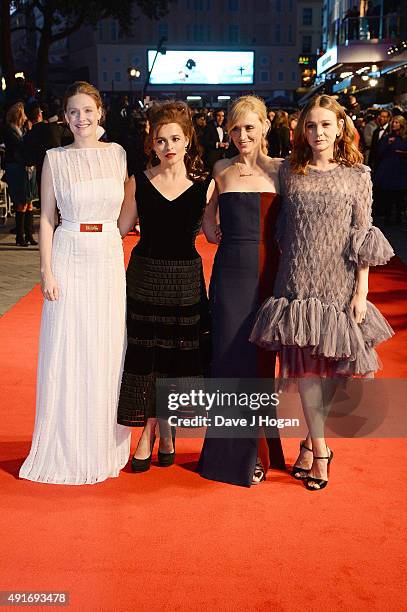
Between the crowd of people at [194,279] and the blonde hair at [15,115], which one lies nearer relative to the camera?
the crowd of people at [194,279]

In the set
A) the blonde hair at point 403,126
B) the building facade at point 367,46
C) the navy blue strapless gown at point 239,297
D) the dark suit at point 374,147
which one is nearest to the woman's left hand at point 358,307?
the navy blue strapless gown at point 239,297

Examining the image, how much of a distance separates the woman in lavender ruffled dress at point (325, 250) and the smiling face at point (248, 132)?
0.17 m

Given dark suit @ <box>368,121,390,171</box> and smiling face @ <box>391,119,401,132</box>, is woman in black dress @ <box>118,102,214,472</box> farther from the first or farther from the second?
dark suit @ <box>368,121,390,171</box>

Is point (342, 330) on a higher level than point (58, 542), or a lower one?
higher

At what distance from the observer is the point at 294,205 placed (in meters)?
3.51

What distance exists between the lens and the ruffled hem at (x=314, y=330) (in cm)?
351

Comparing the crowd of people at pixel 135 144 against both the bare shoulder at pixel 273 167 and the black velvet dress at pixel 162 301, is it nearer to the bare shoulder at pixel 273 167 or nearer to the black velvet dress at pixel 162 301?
the bare shoulder at pixel 273 167

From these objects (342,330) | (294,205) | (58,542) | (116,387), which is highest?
(294,205)

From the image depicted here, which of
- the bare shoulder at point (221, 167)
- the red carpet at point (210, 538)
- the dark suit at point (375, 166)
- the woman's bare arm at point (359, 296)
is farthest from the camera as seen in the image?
the dark suit at point (375, 166)

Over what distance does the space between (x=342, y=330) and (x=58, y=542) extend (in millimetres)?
1507

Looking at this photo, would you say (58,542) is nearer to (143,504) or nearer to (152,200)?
(143,504)

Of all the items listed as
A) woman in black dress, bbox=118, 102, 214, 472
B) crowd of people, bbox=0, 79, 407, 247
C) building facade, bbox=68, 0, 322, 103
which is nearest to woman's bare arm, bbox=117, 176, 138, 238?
woman in black dress, bbox=118, 102, 214, 472

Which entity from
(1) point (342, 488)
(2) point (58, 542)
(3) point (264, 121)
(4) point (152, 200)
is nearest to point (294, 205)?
(3) point (264, 121)

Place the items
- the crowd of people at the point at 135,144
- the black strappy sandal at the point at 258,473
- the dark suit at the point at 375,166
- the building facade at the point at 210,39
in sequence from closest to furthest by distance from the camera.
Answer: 1. the black strappy sandal at the point at 258,473
2. the crowd of people at the point at 135,144
3. the dark suit at the point at 375,166
4. the building facade at the point at 210,39
